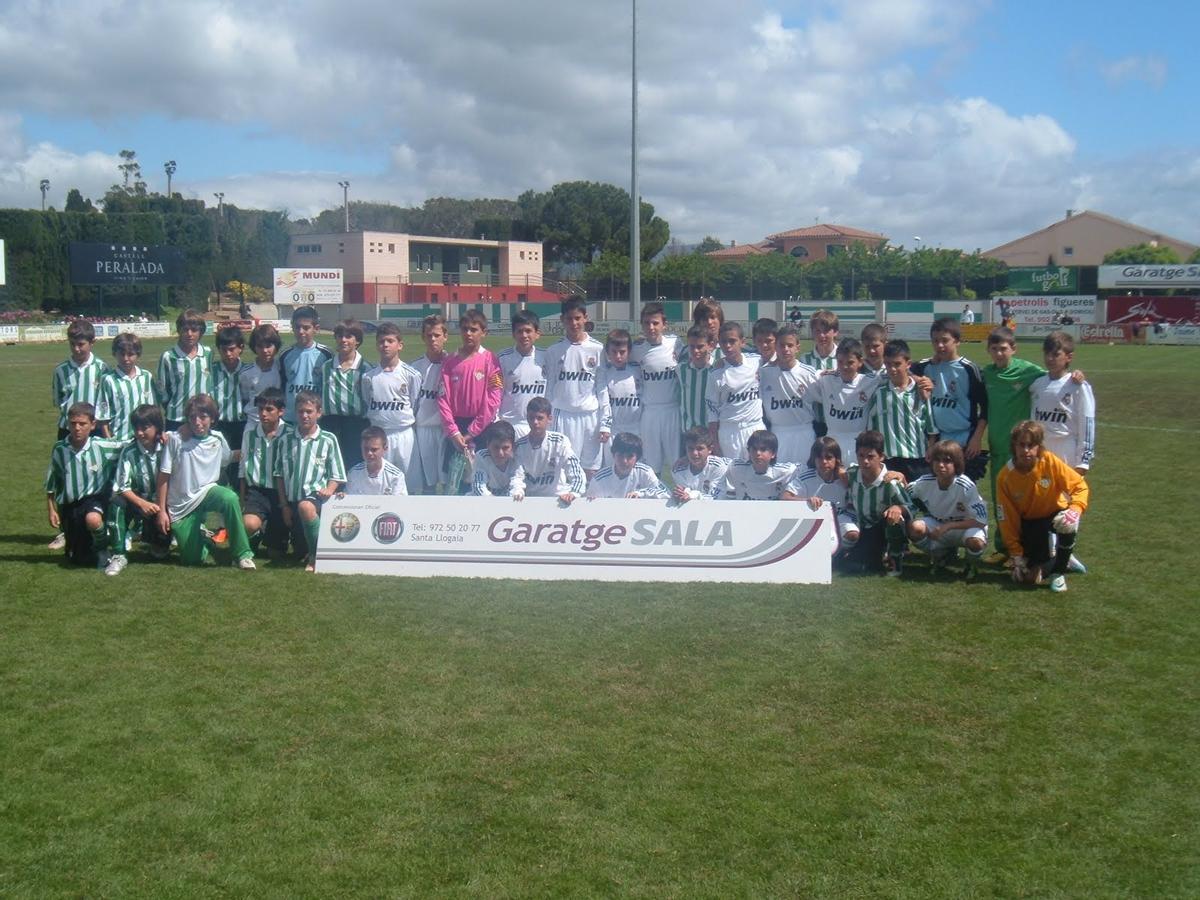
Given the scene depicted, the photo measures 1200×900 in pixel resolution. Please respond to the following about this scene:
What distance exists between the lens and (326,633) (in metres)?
5.62

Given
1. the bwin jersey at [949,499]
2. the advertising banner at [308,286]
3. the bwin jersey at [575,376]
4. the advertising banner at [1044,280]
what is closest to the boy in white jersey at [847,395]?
the bwin jersey at [949,499]

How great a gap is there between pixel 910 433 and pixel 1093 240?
8148cm

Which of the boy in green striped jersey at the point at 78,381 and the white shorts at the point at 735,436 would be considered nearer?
the white shorts at the point at 735,436

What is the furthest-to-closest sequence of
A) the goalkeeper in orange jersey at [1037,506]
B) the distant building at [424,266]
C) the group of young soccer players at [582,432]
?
the distant building at [424,266] < the group of young soccer players at [582,432] < the goalkeeper in orange jersey at [1037,506]

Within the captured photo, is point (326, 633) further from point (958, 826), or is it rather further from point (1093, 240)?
point (1093, 240)

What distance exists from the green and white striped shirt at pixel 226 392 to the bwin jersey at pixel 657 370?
9.53 ft

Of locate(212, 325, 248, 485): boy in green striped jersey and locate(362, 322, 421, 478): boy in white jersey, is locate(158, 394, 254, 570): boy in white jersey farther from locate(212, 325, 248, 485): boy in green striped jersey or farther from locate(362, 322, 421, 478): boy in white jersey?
locate(362, 322, 421, 478): boy in white jersey

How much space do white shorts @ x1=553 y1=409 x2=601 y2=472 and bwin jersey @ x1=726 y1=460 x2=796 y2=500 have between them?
3.56ft

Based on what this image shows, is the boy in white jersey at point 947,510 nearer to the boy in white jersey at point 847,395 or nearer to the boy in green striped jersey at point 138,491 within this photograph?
the boy in white jersey at point 847,395

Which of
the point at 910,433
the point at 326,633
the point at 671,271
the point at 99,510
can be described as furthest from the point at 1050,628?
the point at 671,271

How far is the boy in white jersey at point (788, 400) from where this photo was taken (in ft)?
24.6

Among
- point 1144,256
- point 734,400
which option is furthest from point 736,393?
point 1144,256

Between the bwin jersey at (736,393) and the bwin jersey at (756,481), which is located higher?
the bwin jersey at (736,393)

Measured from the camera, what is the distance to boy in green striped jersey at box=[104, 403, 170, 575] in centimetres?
695
